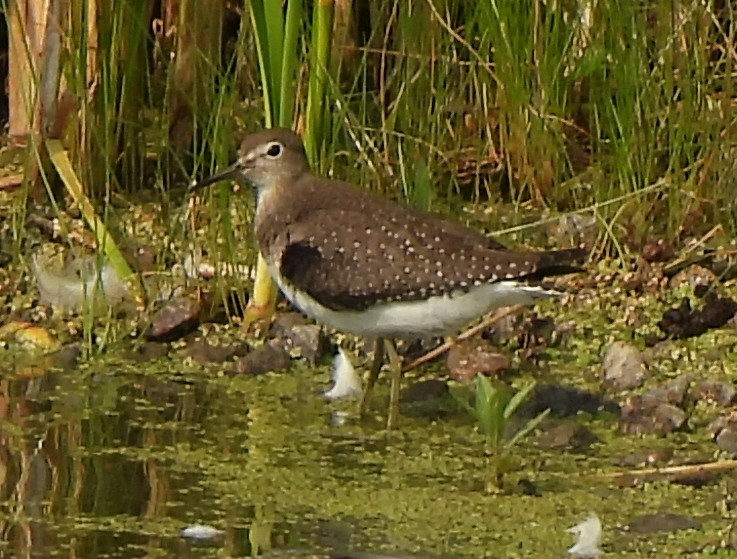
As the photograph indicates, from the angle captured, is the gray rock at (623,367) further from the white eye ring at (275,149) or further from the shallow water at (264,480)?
the white eye ring at (275,149)

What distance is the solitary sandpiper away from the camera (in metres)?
4.76

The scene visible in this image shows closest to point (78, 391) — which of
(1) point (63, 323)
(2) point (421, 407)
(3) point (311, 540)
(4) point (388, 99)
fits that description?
(1) point (63, 323)

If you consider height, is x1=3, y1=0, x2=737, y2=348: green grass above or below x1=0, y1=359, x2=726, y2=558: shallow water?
above

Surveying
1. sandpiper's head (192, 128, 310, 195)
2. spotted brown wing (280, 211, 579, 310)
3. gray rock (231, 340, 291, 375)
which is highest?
sandpiper's head (192, 128, 310, 195)

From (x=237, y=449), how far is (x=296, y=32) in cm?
124

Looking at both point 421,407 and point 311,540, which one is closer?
point 311,540

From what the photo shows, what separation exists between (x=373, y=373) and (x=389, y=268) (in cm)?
30

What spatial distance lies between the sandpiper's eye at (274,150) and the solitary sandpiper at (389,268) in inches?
7.2

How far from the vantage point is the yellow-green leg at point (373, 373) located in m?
4.92

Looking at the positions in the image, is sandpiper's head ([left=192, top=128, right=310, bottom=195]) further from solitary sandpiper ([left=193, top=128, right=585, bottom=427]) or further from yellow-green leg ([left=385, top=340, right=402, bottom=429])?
yellow-green leg ([left=385, top=340, right=402, bottom=429])

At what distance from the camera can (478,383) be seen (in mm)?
4438

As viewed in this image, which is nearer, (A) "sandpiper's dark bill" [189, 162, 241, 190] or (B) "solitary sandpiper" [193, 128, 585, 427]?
(B) "solitary sandpiper" [193, 128, 585, 427]

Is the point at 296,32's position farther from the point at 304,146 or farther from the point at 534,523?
the point at 534,523

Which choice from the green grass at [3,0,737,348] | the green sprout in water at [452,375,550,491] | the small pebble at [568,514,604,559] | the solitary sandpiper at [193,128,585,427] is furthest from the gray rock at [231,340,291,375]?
the small pebble at [568,514,604,559]
